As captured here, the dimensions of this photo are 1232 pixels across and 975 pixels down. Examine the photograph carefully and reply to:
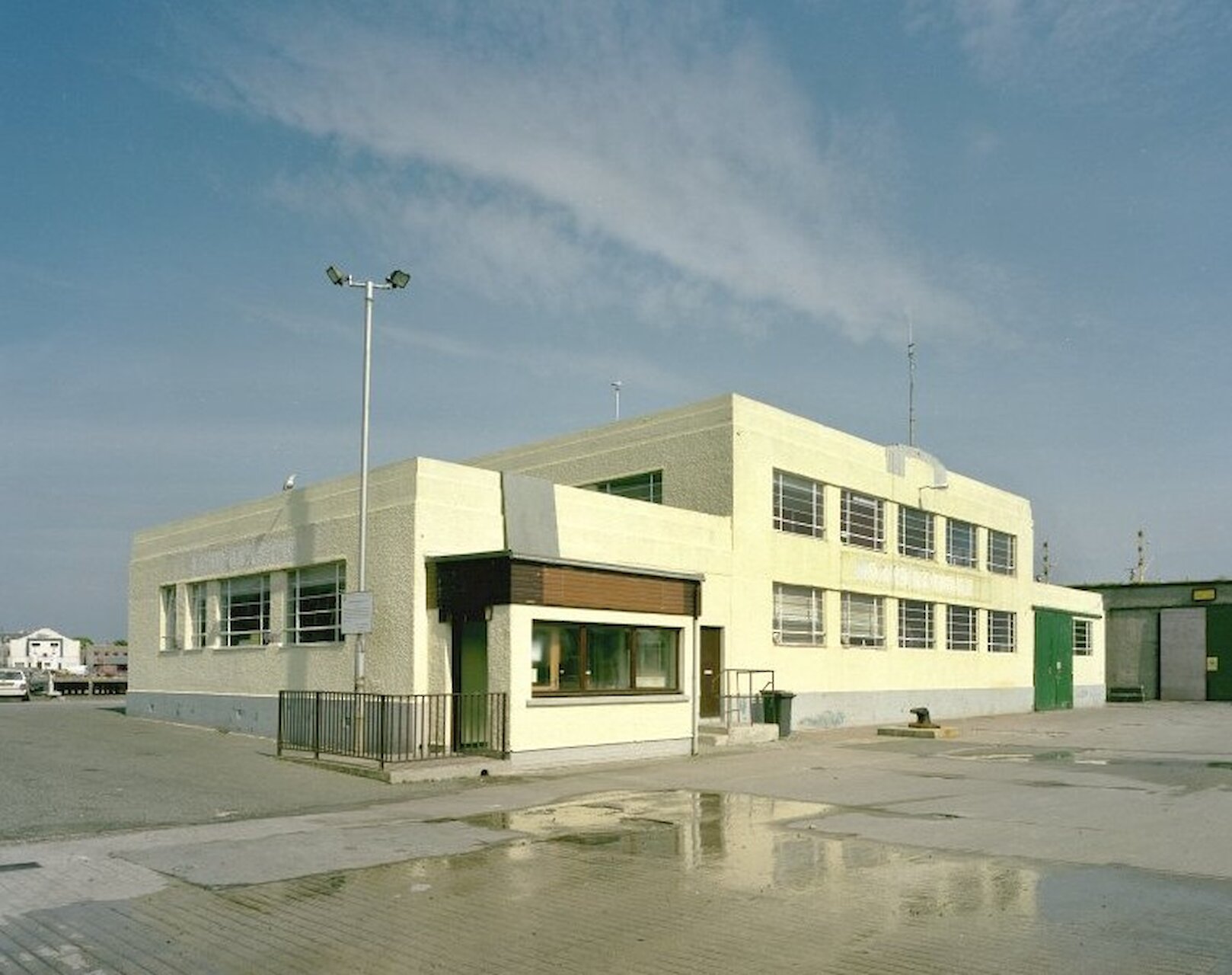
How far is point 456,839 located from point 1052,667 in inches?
1489

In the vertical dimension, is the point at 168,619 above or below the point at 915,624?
above

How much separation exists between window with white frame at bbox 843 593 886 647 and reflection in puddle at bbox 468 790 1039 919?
16.5m

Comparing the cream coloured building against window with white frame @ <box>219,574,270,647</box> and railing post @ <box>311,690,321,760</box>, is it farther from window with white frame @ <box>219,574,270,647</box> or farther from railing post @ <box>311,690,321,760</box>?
railing post @ <box>311,690,321,760</box>

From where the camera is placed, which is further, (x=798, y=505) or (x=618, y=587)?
(x=798, y=505)

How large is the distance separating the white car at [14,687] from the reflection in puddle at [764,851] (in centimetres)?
4004

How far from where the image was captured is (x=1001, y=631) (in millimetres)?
41344

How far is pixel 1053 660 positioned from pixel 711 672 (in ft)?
78.0

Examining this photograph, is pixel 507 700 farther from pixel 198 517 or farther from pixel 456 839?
pixel 198 517

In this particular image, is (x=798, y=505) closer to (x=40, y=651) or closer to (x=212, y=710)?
(x=212, y=710)

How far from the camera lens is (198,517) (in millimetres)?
28438

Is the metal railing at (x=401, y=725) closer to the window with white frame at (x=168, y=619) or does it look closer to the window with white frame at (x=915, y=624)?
the window with white frame at (x=168, y=619)

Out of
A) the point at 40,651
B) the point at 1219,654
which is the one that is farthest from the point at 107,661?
the point at 1219,654

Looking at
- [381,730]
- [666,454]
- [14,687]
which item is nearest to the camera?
[381,730]

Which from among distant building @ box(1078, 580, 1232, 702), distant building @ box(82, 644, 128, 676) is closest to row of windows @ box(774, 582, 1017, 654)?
distant building @ box(1078, 580, 1232, 702)
